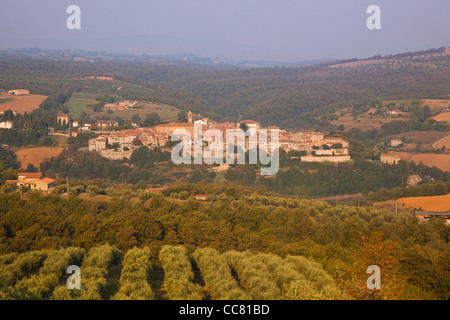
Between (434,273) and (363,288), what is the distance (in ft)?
14.8

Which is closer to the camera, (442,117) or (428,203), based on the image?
(428,203)

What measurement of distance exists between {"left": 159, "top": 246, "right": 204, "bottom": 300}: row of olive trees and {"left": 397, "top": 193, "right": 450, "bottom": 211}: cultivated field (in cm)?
1801

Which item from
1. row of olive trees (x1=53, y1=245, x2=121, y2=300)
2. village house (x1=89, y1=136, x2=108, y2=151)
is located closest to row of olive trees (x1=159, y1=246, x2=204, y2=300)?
row of olive trees (x1=53, y1=245, x2=121, y2=300)

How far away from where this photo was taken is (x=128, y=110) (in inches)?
2729

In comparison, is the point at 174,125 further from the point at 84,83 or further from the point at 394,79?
the point at 394,79

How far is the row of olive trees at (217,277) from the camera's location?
10.5 m

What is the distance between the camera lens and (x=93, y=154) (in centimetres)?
4338

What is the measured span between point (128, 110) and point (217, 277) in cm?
5938

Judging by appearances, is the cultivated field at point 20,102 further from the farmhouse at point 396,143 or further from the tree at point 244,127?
the farmhouse at point 396,143

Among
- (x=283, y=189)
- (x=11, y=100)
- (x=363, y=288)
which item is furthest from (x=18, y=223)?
(x=11, y=100)

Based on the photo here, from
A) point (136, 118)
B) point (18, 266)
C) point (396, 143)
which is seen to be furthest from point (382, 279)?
point (136, 118)

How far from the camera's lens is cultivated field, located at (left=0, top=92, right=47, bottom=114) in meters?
64.1

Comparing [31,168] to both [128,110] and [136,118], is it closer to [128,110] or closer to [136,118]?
[136,118]

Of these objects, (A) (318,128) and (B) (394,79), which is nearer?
(A) (318,128)
